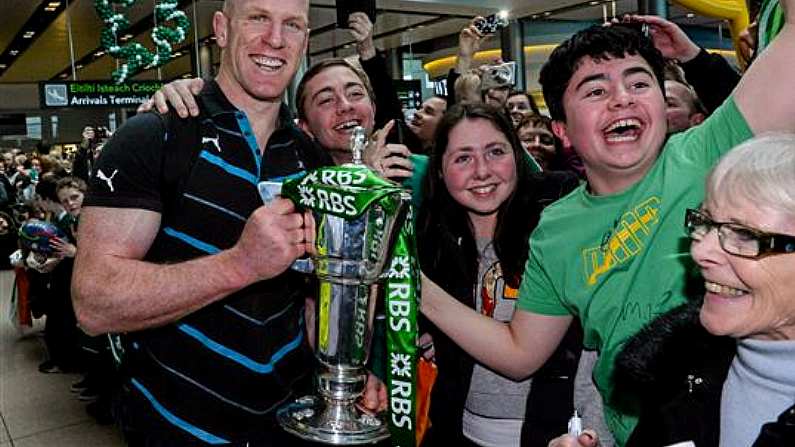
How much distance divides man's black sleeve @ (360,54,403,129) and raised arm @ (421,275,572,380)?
110cm

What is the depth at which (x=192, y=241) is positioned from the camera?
1.37m

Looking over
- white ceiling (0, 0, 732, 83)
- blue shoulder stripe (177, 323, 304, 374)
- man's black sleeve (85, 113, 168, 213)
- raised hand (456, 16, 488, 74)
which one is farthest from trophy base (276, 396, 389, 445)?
white ceiling (0, 0, 732, 83)

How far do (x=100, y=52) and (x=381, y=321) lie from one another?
15.8 m

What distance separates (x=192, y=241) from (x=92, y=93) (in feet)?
32.8

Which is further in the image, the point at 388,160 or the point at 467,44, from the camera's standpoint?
the point at 467,44

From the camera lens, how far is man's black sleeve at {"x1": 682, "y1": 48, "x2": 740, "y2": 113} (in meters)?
1.99

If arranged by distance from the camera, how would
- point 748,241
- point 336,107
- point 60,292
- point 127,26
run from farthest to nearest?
point 127,26 < point 60,292 < point 336,107 < point 748,241

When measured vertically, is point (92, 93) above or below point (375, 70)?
above

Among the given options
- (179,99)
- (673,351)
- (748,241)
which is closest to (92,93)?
(179,99)

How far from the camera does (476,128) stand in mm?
2070

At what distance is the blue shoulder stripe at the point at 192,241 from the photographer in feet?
4.46

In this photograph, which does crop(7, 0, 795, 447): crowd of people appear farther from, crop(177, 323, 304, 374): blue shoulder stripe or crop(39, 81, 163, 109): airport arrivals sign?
crop(39, 81, 163, 109): airport arrivals sign

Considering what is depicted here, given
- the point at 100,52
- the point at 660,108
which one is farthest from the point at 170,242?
the point at 100,52

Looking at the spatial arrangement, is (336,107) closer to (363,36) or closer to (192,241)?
(363,36)
